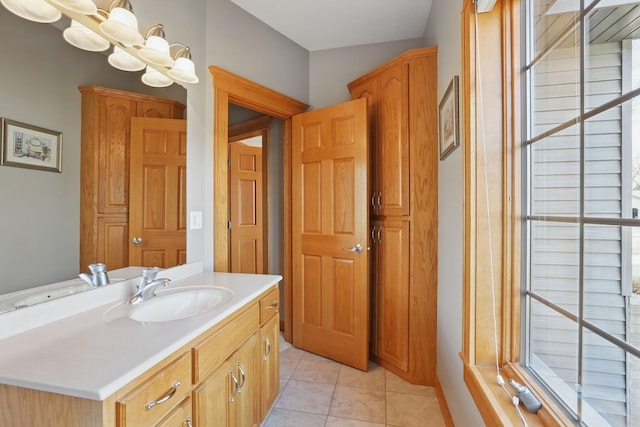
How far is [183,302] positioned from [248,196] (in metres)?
1.86

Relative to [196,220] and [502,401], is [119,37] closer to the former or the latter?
[196,220]

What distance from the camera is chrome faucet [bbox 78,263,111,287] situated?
1105 millimetres

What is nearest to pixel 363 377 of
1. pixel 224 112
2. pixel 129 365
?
pixel 129 365

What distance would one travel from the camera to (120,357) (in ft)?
2.36

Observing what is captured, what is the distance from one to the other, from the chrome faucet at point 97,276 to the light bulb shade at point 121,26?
96 cm

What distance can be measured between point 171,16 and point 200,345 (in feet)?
5.58

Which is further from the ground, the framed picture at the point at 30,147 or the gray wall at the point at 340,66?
the gray wall at the point at 340,66

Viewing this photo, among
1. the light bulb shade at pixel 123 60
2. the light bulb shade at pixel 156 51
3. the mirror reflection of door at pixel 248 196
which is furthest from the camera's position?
the mirror reflection of door at pixel 248 196

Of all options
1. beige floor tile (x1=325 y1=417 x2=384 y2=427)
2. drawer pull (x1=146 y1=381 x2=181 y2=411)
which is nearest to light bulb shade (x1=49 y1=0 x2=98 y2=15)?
drawer pull (x1=146 y1=381 x2=181 y2=411)

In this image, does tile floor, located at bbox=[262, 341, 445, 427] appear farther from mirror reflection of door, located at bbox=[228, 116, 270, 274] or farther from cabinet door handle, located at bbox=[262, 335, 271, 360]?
mirror reflection of door, located at bbox=[228, 116, 270, 274]

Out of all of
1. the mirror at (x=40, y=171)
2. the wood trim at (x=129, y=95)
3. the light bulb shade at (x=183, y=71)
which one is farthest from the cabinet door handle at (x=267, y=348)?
the light bulb shade at (x=183, y=71)

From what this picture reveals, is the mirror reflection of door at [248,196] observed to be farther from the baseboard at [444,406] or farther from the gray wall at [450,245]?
the baseboard at [444,406]

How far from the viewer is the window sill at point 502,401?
77 centimetres

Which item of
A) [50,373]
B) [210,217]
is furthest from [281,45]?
[50,373]
